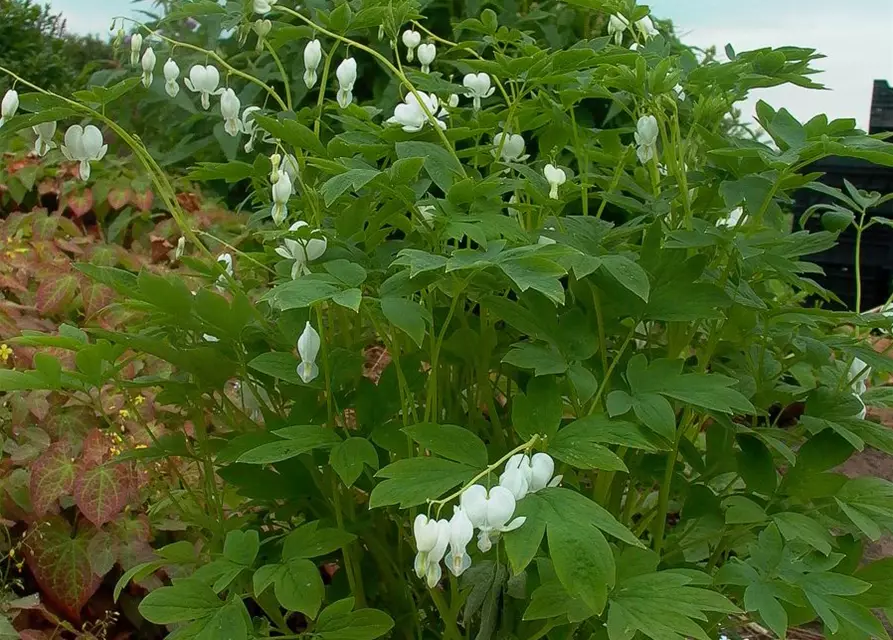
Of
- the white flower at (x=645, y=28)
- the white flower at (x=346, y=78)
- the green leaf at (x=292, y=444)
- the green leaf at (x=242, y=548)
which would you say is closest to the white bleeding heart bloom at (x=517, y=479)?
the green leaf at (x=292, y=444)

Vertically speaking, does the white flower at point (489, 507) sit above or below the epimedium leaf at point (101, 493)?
above

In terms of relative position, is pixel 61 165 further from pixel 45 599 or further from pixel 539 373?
pixel 539 373

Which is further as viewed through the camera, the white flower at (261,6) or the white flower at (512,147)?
the white flower at (512,147)

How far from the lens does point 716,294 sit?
945 mm

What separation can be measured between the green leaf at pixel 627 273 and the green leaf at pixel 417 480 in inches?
9.6

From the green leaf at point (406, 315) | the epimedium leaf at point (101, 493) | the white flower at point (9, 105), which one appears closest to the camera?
the green leaf at point (406, 315)

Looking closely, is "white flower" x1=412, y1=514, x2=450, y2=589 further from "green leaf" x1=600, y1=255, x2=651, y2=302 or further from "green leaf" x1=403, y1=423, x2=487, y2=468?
"green leaf" x1=600, y1=255, x2=651, y2=302

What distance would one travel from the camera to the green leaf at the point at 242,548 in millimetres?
923

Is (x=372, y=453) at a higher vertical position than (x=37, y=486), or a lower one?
higher

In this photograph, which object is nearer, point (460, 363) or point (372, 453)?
point (372, 453)

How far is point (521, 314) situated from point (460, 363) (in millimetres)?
219

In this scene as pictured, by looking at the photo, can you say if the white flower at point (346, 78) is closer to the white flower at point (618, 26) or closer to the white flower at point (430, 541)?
the white flower at point (618, 26)

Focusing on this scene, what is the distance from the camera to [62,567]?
55.8 inches

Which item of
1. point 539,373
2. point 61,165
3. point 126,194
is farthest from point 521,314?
point 61,165
